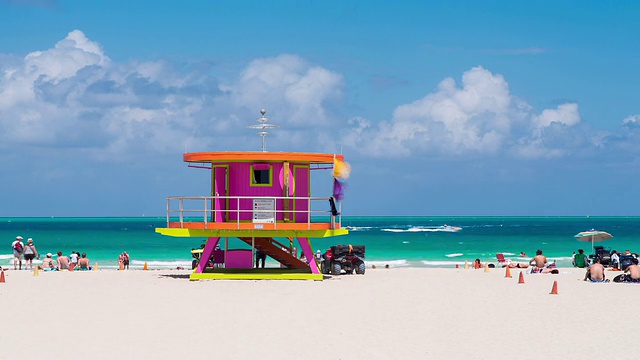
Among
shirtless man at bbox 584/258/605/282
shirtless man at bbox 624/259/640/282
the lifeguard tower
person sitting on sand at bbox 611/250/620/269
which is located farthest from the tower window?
person sitting on sand at bbox 611/250/620/269

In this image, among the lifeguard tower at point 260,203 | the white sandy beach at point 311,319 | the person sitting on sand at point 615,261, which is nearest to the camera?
the white sandy beach at point 311,319

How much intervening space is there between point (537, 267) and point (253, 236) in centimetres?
1360

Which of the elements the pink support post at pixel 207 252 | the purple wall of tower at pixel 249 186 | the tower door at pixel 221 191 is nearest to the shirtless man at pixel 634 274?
the purple wall of tower at pixel 249 186

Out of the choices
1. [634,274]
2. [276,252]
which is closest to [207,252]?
[276,252]

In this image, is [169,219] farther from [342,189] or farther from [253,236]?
[342,189]

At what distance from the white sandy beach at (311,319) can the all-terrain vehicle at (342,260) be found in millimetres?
2865

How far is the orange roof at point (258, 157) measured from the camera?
31062 mm

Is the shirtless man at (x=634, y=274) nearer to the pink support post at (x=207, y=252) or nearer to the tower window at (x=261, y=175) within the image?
the tower window at (x=261, y=175)

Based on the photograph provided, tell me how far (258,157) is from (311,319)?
1131 cm

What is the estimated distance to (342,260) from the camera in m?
35.2

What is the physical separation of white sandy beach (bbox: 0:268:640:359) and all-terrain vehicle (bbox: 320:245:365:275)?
2865 mm

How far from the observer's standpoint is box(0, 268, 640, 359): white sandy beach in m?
16.5

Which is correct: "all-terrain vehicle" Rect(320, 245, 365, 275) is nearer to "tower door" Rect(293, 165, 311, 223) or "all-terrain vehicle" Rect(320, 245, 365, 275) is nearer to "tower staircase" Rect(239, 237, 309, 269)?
"tower staircase" Rect(239, 237, 309, 269)

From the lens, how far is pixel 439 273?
3759 cm
